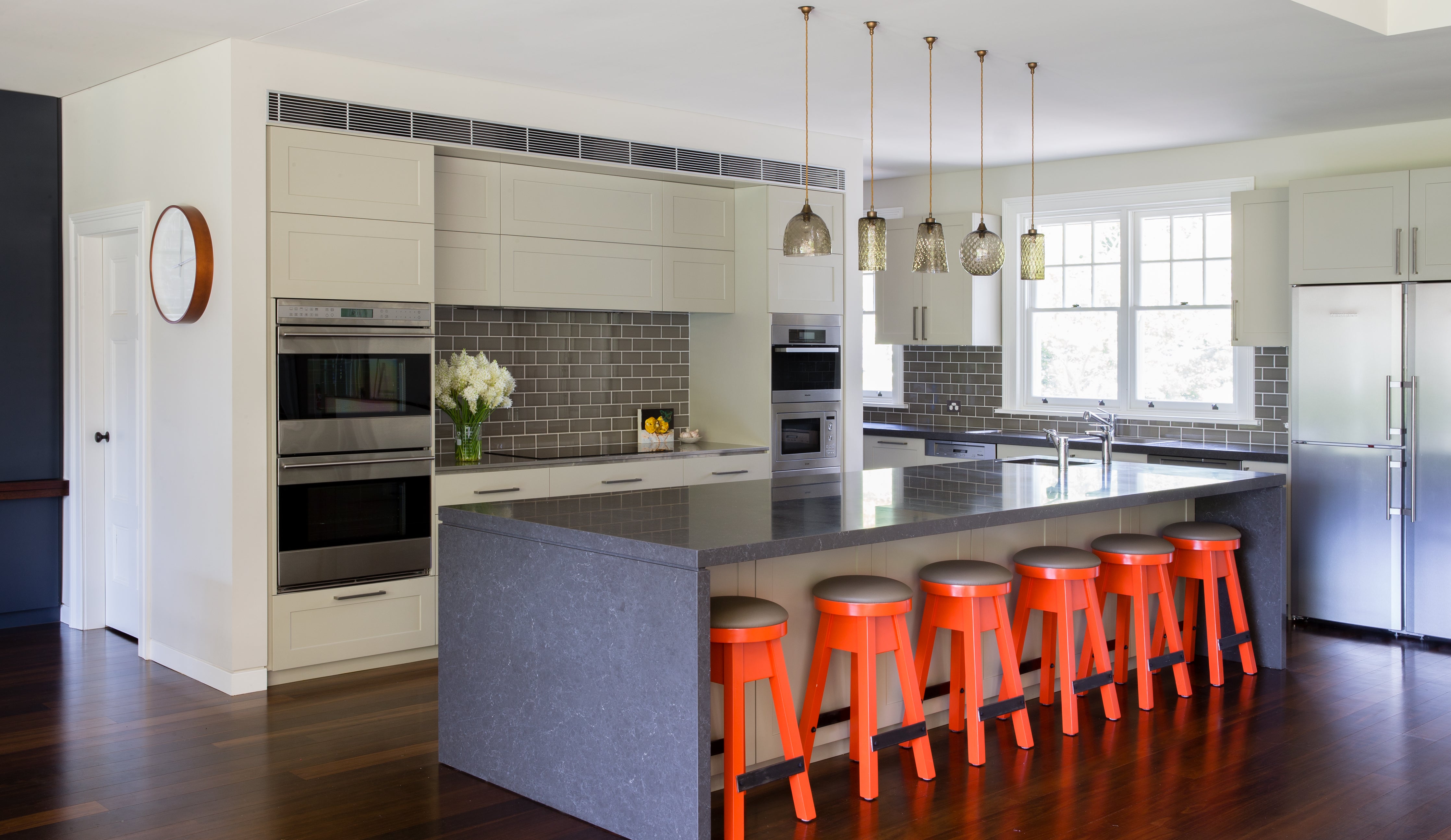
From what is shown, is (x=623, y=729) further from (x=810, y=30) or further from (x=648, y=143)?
(x=648, y=143)

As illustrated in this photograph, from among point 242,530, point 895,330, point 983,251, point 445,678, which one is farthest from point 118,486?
point 895,330

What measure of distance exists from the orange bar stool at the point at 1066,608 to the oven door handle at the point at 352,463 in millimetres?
2568

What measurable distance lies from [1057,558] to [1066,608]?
0.18m

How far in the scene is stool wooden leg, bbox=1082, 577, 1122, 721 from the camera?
4.35 m

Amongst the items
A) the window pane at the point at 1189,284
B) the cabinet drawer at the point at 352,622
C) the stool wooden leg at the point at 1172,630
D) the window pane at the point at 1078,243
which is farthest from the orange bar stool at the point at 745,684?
the window pane at the point at 1078,243

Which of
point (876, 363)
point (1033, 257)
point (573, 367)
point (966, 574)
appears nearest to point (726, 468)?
point (573, 367)

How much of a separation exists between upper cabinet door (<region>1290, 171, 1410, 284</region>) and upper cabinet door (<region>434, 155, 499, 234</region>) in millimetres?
4051

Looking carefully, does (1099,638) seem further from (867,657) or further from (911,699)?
(867,657)

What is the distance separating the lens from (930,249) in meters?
4.41

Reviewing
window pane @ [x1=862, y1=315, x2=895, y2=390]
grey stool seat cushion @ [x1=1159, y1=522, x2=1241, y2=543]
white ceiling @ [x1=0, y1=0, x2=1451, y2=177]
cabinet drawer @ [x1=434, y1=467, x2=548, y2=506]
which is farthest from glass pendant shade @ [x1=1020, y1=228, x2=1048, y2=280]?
window pane @ [x1=862, y1=315, x2=895, y2=390]

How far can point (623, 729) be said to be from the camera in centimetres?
325

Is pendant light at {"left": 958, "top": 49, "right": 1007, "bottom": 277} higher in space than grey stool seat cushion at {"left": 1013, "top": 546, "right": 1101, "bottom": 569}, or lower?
higher

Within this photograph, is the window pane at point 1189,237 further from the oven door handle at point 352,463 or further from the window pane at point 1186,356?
the oven door handle at point 352,463

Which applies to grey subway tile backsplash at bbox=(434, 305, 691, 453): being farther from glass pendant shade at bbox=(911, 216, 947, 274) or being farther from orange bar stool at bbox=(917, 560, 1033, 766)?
orange bar stool at bbox=(917, 560, 1033, 766)
